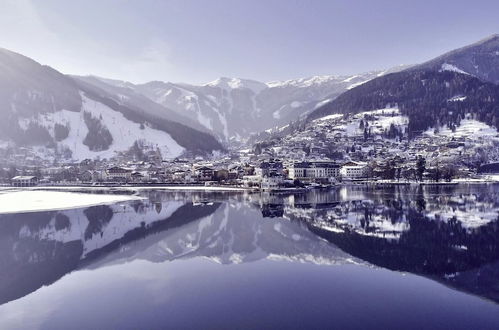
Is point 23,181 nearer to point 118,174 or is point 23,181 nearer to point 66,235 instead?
point 118,174

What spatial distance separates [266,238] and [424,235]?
13636 mm

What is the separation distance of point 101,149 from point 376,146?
11938 cm

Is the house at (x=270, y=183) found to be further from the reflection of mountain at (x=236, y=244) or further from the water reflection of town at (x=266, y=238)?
the reflection of mountain at (x=236, y=244)

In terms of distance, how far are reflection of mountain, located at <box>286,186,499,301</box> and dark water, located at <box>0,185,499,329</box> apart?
122mm

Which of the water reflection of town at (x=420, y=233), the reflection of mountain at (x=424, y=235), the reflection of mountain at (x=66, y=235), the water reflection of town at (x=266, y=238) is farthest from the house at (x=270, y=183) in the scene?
A: the water reflection of town at (x=266, y=238)

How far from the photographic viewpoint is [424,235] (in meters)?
35.0

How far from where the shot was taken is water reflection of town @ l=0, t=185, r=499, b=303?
25625 mm

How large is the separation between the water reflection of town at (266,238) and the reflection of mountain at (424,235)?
0.07 m

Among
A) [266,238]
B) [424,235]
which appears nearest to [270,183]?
[266,238]

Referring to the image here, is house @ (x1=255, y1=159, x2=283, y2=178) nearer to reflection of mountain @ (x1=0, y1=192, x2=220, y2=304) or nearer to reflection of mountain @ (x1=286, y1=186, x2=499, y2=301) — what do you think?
reflection of mountain @ (x1=0, y1=192, x2=220, y2=304)

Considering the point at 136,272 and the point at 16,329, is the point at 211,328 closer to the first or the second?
the point at 16,329

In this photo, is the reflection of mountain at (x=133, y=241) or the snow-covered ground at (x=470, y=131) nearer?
the reflection of mountain at (x=133, y=241)

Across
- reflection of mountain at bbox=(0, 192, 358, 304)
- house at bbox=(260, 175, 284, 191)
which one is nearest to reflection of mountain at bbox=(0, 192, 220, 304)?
reflection of mountain at bbox=(0, 192, 358, 304)

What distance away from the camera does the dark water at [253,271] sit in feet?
57.3
